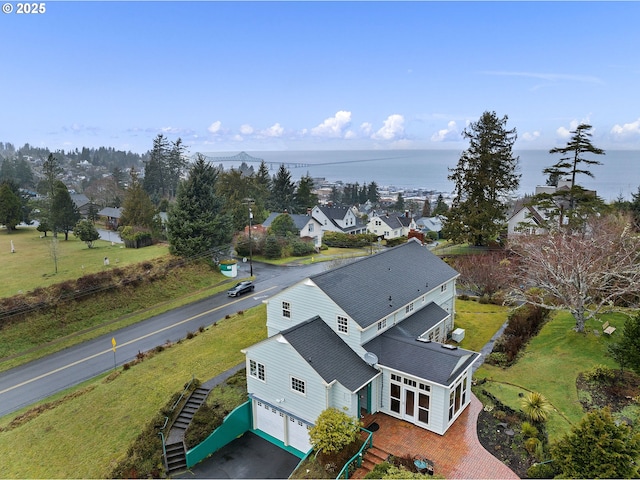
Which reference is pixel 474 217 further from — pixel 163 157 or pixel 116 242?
pixel 163 157

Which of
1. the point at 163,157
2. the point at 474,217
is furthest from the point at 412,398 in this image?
the point at 163,157

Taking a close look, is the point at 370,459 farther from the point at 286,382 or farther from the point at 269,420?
the point at 269,420

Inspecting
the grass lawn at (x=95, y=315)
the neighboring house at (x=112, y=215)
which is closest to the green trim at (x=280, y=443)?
the grass lawn at (x=95, y=315)

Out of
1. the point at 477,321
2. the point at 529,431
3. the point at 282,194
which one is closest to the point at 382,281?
the point at 529,431

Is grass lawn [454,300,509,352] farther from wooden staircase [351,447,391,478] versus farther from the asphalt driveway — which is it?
the asphalt driveway

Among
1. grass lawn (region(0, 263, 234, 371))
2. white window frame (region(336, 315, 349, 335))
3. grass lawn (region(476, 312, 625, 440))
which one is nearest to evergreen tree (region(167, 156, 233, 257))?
grass lawn (region(0, 263, 234, 371))

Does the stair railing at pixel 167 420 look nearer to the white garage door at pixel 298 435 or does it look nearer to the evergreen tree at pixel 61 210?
the white garage door at pixel 298 435
